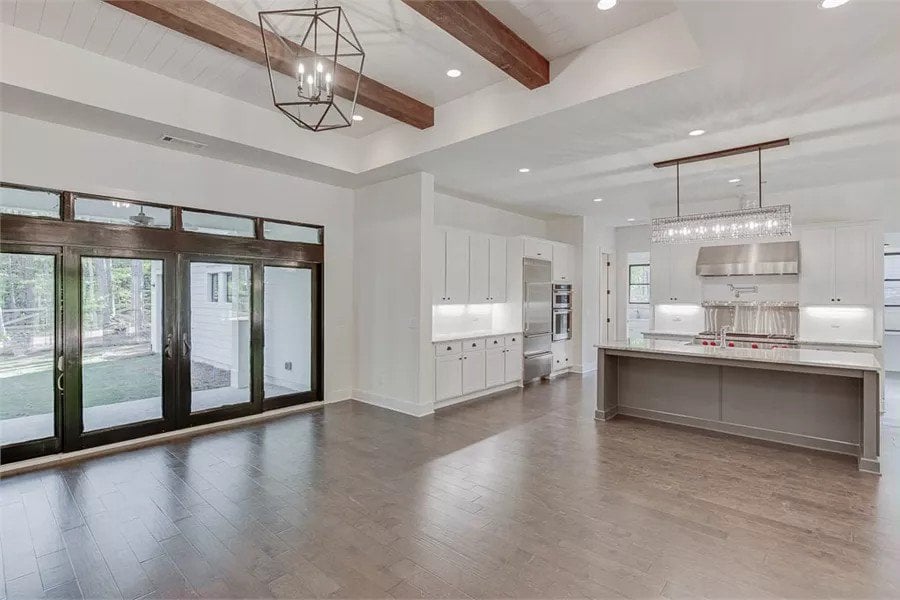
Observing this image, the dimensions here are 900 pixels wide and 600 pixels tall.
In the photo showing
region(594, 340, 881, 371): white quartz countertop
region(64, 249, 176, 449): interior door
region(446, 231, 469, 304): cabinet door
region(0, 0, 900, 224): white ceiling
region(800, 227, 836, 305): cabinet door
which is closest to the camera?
region(0, 0, 900, 224): white ceiling

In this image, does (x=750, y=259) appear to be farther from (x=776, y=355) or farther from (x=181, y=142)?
(x=181, y=142)

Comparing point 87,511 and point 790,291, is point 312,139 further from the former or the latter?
point 790,291

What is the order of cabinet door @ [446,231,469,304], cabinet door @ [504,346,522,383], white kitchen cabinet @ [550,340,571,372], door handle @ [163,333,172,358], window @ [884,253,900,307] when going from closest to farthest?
door handle @ [163,333,172,358] < cabinet door @ [446,231,469,304] < cabinet door @ [504,346,522,383] < white kitchen cabinet @ [550,340,571,372] < window @ [884,253,900,307]

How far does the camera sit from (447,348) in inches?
238

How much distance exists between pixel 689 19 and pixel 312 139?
3.97 m

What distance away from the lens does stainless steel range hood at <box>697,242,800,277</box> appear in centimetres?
662

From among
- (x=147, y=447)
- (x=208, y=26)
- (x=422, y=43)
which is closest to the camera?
(x=208, y=26)

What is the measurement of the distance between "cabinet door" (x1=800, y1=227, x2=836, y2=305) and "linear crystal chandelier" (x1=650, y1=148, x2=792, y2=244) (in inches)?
91.2

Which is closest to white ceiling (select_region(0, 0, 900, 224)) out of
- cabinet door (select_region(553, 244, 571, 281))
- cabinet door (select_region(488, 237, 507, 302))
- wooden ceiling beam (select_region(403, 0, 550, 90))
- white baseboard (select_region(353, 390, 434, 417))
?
wooden ceiling beam (select_region(403, 0, 550, 90))

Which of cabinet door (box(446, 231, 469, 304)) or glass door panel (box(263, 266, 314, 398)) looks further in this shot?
cabinet door (box(446, 231, 469, 304))

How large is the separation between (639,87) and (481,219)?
438cm

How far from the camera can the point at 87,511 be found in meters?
3.14

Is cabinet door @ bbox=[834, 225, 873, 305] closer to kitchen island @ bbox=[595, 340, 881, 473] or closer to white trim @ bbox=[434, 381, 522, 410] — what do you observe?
kitchen island @ bbox=[595, 340, 881, 473]

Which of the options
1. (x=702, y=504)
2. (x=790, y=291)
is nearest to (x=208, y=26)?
(x=702, y=504)
